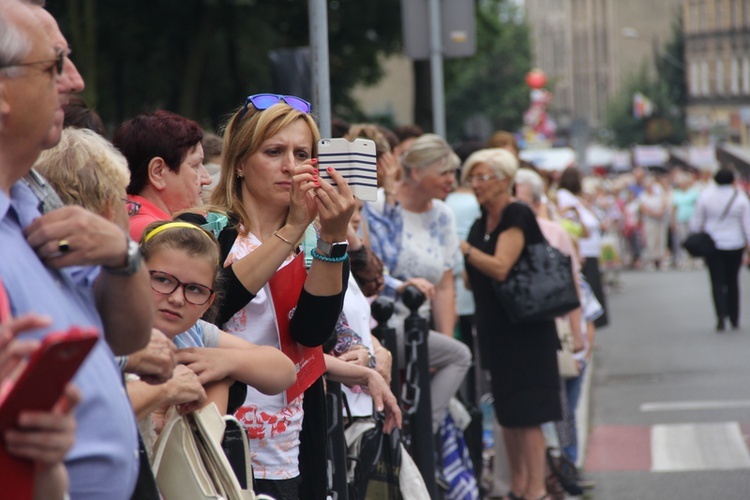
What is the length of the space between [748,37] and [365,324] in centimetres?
9677

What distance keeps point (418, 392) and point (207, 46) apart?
53.7 ft

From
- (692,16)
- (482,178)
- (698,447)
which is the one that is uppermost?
(692,16)

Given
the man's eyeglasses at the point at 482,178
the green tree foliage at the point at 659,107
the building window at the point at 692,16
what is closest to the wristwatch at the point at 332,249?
the man's eyeglasses at the point at 482,178

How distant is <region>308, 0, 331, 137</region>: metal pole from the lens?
A: 5.34 m

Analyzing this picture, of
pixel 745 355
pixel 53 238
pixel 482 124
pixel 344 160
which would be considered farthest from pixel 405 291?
pixel 482 124

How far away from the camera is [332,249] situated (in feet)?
12.8

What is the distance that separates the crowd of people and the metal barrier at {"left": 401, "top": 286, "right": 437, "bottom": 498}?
2.8 inches

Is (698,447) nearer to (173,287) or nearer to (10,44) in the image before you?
A: (173,287)

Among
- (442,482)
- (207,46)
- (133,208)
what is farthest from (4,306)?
(207,46)

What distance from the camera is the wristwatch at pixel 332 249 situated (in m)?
3.91

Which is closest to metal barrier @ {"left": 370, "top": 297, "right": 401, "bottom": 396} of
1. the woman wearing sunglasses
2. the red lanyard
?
the woman wearing sunglasses

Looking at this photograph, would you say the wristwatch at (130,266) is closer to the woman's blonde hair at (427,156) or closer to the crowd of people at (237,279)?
the crowd of people at (237,279)

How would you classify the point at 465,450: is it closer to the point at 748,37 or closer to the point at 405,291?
the point at 405,291

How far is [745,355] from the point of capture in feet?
47.8
